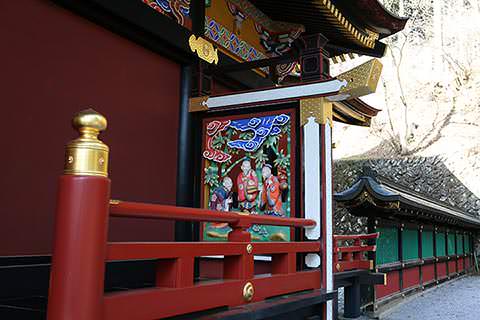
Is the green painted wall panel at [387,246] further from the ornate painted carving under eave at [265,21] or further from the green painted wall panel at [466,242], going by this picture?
the green painted wall panel at [466,242]

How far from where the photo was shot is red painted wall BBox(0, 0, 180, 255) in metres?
3.00

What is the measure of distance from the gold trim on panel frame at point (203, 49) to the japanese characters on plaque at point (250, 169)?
712mm

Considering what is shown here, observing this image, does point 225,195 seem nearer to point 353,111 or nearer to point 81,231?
point 353,111

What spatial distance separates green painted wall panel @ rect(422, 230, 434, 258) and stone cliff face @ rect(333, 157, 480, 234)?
6666 mm

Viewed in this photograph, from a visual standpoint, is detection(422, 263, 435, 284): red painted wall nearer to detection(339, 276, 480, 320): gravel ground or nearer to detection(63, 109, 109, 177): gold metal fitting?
detection(339, 276, 480, 320): gravel ground

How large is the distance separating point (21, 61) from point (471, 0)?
27855mm

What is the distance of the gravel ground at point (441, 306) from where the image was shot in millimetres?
7027

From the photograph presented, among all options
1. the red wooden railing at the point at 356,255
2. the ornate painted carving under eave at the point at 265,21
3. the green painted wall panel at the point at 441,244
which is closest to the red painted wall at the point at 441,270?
the green painted wall panel at the point at 441,244

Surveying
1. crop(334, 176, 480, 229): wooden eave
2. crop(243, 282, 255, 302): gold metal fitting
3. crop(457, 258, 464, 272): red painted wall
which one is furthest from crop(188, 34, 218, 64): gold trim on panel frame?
crop(457, 258, 464, 272): red painted wall

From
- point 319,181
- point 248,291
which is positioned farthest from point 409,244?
point 248,291

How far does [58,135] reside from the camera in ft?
10.8

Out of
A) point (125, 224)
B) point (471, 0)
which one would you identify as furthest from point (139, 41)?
point (471, 0)

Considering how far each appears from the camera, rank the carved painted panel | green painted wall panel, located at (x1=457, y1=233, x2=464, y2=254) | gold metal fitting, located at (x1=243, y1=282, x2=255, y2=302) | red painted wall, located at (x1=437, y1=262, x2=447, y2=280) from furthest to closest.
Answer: green painted wall panel, located at (x1=457, y1=233, x2=464, y2=254), red painted wall, located at (x1=437, y1=262, x2=447, y2=280), the carved painted panel, gold metal fitting, located at (x1=243, y1=282, x2=255, y2=302)

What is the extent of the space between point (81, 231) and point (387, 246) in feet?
23.4
